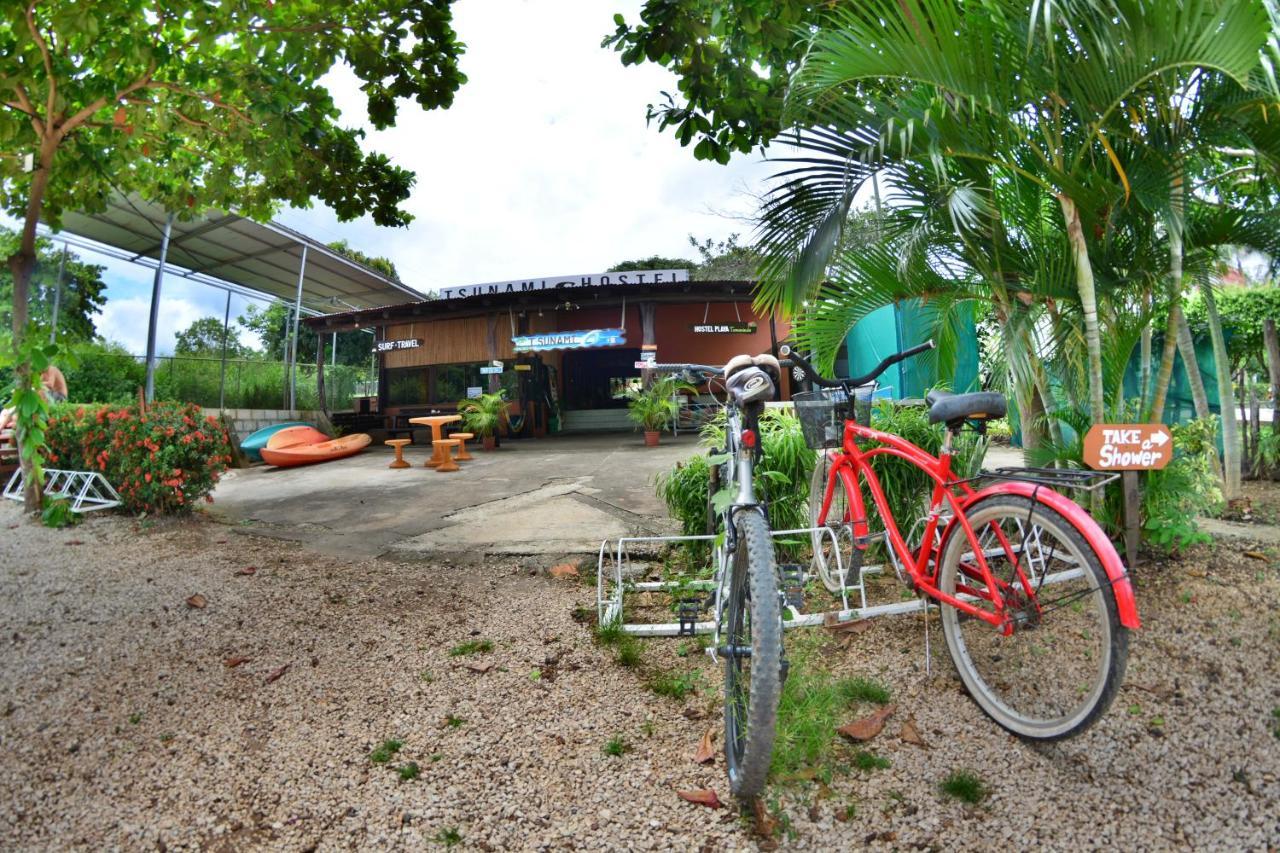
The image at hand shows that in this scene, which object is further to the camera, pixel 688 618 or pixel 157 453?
pixel 157 453

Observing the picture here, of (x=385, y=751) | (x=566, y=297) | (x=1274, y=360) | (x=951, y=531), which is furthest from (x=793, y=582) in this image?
(x=566, y=297)

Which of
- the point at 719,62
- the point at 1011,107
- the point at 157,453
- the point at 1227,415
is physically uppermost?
the point at 719,62

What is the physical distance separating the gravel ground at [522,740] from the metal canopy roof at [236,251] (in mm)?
7865

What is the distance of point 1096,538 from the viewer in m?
1.50

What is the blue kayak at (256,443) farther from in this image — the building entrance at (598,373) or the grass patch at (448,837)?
the grass patch at (448,837)

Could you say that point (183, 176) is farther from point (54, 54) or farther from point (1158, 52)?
point (1158, 52)

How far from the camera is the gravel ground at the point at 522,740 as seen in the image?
148cm

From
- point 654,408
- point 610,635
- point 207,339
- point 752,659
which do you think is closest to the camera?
point 752,659

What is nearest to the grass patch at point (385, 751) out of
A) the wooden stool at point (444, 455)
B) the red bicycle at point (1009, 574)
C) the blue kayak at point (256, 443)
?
the red bicycle at point (1009, 574)

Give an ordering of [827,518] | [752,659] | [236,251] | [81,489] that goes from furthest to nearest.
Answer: [236,251], [81,489], [827,518], [752,659]

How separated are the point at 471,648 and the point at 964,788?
5.88 feet

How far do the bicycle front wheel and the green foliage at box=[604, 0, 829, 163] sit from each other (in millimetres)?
2377

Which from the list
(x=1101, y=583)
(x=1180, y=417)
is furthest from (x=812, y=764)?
(x=1180, y=417)

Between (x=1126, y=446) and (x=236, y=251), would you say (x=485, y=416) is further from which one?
(x=1126, y=446)
